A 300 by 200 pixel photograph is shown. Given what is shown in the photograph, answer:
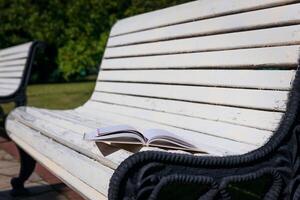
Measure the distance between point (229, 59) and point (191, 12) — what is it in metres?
0.60

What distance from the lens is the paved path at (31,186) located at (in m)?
3.47

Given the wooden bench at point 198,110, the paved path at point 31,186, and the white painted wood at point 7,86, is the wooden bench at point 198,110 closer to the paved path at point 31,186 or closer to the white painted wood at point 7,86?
the paved path at point 31,186

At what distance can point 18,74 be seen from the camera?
17.2 ft

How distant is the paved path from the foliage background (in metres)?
6.96

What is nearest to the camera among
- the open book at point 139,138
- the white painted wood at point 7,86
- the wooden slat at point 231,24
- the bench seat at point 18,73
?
the open book at point 139,138

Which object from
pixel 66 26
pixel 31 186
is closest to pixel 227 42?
pixel 31 186

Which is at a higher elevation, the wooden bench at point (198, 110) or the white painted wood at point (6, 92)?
the wooden bench at point (198, 110)

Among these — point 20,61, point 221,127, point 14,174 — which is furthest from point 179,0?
point 221,127

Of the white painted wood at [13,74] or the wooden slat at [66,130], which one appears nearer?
the wooden slat at [66,130]

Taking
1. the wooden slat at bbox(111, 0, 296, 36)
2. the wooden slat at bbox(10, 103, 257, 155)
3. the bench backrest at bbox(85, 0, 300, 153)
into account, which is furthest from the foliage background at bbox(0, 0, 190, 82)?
the wooden slat at bbox(10, 103, 257, 155)

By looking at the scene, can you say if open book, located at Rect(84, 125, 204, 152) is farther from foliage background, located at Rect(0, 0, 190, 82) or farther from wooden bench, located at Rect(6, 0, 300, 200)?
foliage background, located at Rect(0, 0, 190, 82)

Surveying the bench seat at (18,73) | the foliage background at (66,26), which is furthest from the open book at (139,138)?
the foliage background at (66,26)

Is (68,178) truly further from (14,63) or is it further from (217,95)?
(14,63)

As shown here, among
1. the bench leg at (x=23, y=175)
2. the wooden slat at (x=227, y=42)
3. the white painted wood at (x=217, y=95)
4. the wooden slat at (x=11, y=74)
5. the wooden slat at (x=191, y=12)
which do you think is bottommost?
the bench leg at (x=23, y=175)
